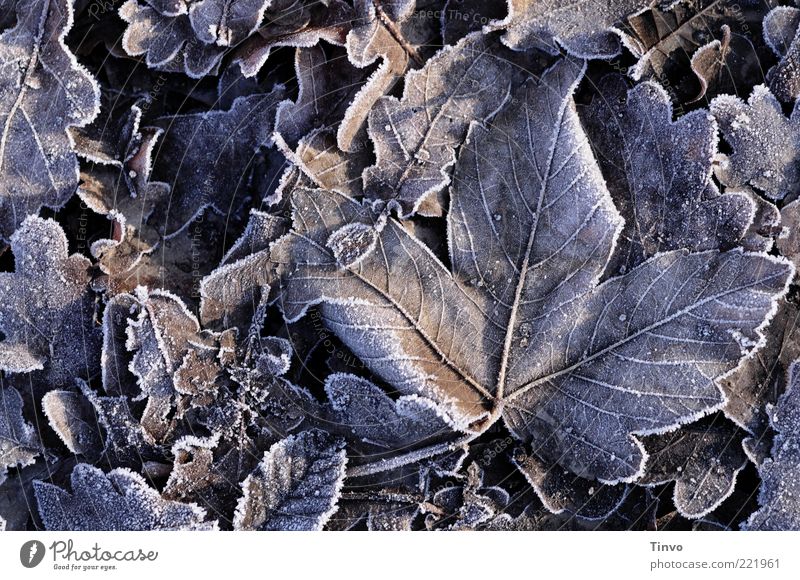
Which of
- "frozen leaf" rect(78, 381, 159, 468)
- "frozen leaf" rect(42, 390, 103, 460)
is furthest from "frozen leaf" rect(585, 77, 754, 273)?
"frozen leaf" rect(42, 390, 103, 460)

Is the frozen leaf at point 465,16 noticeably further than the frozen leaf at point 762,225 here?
Yes

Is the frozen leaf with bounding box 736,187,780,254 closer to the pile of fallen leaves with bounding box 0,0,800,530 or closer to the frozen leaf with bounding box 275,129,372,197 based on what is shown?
the pile of fallen leaves with bounding box 0,0,800,530

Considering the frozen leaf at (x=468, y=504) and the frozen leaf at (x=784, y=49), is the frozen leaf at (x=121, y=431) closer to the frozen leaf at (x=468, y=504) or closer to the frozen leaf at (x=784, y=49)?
the frozen leaf at (x=468, y=504)

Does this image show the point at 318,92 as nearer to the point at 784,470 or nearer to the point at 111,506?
the point at 111,506

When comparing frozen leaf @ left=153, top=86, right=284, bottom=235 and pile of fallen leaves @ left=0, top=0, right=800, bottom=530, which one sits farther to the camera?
frozen leaf @ left=153, top=86, right=284, bottom=235
